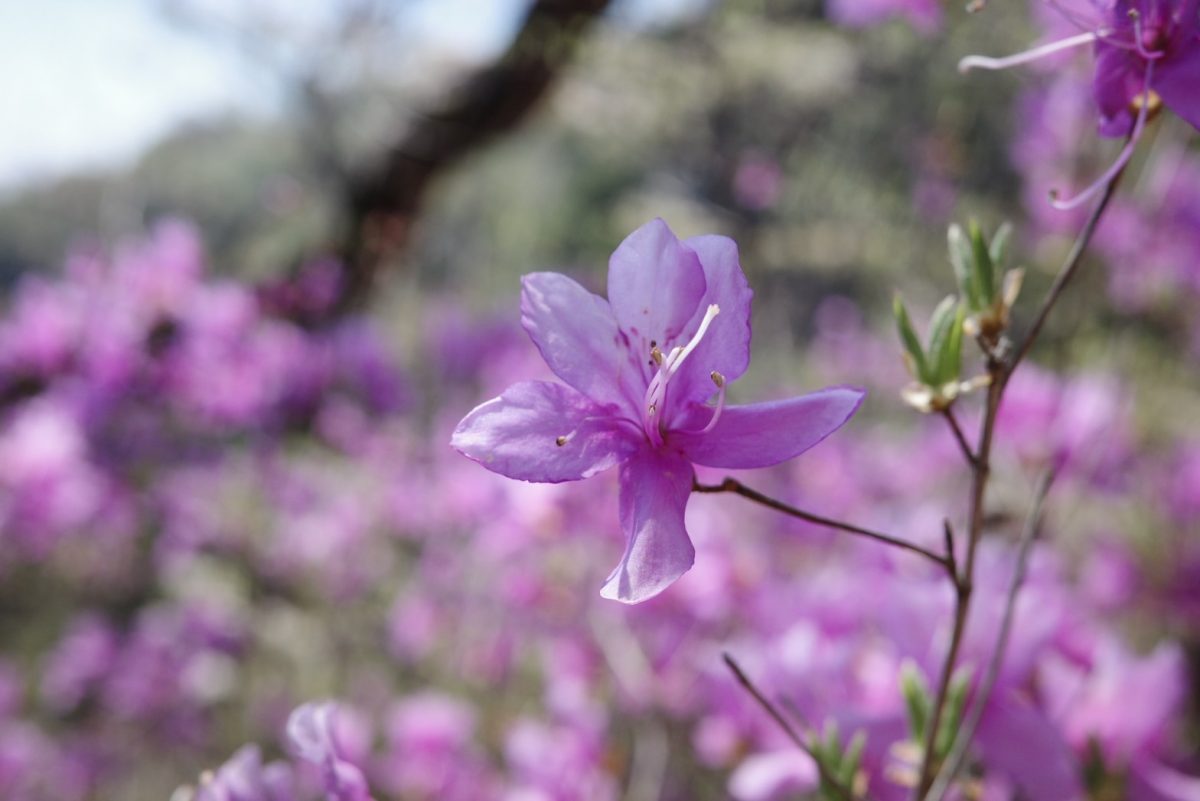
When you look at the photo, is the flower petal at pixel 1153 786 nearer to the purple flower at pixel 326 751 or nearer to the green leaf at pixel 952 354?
the green leaf at pixel 952 354

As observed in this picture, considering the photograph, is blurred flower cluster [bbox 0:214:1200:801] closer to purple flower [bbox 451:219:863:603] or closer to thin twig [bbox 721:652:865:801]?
thin twig [bbox 721:652:865:801]

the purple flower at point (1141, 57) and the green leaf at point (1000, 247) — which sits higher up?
the purple flower at point (1141, 57)

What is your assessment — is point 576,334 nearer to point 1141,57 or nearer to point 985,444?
point 985,444

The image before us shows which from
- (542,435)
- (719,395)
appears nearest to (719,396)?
(719,395)

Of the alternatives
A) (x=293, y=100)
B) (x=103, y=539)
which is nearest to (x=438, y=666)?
(x=103, y=539)

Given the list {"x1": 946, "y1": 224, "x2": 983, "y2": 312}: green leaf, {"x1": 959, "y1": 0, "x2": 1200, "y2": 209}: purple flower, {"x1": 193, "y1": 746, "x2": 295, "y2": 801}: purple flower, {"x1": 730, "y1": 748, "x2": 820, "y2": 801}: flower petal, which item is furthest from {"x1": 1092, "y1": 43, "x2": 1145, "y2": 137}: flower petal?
{"x1": 193, "y1": 746, "x2": 295, "y2": 801}: purple flower

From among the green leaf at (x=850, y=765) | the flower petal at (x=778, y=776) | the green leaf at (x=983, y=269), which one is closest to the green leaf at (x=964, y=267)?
the green leaf at (x=983, y=269)
